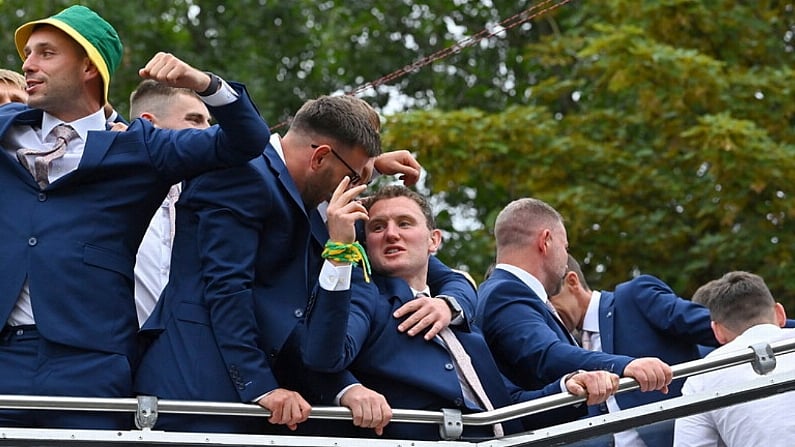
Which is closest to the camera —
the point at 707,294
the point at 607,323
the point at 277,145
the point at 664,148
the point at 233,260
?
the point at 233,260

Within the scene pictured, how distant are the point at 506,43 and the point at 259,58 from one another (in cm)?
329

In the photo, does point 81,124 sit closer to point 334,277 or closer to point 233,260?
point 233,260

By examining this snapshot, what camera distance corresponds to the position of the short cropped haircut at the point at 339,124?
5.81m

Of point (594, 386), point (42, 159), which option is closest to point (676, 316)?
point (594, 386)

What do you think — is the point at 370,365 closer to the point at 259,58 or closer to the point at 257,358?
the point at 257,358

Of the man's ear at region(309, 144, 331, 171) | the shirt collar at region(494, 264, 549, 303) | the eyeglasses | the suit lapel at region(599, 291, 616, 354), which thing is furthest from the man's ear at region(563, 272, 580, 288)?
the man's ear at region(309, 144, 331, 171)

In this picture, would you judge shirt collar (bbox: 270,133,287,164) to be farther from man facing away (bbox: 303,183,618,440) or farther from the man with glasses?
man facing away (bbox: 303,183,618,440)

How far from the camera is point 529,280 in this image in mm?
6715

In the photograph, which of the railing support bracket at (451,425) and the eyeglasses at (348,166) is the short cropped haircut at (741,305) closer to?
the railing support bracket at (451,425)

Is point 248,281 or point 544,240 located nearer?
point 248,281

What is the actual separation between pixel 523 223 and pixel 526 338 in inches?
31.3

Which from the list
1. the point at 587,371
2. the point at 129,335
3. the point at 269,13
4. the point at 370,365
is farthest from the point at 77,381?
the point at 269,13

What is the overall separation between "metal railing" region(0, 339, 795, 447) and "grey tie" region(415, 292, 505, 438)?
0.22 m

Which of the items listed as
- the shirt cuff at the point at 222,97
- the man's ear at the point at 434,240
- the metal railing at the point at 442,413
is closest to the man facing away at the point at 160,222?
the shirt cuff at the point at 222,97
